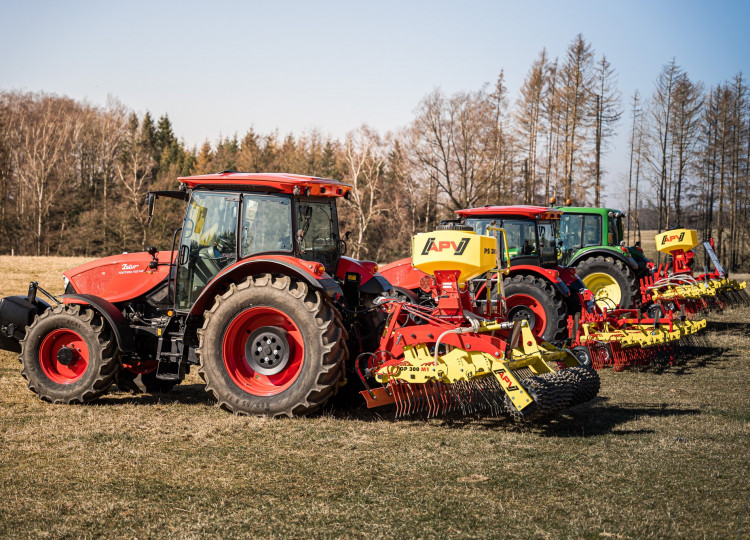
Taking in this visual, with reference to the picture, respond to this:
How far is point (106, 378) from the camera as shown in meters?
6.55

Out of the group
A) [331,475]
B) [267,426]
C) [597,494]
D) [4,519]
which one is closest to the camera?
[4,519]

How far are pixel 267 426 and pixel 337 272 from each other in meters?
1.91

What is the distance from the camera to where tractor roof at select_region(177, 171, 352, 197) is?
6355 mm

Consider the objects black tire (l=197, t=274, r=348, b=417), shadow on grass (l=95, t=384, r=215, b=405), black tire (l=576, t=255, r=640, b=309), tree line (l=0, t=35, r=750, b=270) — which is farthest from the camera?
tree line (l=0, t=35, r=750, b=270)

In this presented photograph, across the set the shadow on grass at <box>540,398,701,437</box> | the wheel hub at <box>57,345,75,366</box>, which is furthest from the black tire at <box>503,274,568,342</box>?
the wheel hub at <box>57,345,75,366</box>

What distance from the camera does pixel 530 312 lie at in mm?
9930

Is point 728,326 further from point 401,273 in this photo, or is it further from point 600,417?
point 600,417

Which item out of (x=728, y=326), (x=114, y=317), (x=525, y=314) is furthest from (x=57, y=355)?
(x=728, y=326)

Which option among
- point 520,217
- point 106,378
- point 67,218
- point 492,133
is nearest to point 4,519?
point 106,378

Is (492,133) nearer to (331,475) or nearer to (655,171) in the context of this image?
(655,171)

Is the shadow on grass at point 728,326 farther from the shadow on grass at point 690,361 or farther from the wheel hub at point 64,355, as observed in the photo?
the wheel hub at point 64,355

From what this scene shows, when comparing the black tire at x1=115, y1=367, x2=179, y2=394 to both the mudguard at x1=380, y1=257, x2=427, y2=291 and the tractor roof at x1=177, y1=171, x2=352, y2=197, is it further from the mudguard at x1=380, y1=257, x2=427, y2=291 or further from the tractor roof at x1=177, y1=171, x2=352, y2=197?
the mudguard at x1=380, y1=257, x2=427, y2=291

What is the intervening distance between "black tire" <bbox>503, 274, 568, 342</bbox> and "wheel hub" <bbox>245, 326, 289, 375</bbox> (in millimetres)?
4490

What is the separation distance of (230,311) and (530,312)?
518 centimetres
